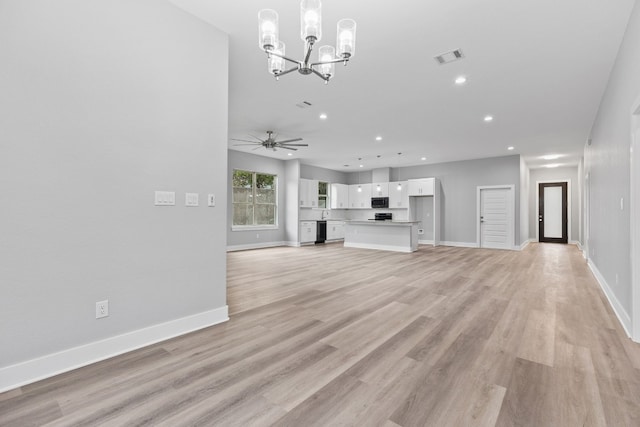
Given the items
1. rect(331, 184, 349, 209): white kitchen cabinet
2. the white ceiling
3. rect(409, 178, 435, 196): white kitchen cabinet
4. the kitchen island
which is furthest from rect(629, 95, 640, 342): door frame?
rect(331, 184, 349, 209): white kitchen cabinet

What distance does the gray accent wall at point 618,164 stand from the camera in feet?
8.73

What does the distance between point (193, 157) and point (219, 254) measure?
96 centimetres

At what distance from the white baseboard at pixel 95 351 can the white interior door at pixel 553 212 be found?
12.9m

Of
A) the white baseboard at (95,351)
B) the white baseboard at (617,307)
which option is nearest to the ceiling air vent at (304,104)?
the white baseboard at (95,351)

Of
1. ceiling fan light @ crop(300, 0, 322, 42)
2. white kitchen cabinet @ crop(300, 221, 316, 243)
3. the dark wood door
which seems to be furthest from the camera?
the dark wood door

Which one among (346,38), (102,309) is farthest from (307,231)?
(346,38)

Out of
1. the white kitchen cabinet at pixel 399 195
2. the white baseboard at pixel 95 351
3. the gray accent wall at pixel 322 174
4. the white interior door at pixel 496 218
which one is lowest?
the white baseboard at pixel 95 351

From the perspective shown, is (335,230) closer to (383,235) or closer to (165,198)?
(383,235)

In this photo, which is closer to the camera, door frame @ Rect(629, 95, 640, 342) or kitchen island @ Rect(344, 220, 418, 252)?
door frame @ Rect(629, 95, 640, 342)

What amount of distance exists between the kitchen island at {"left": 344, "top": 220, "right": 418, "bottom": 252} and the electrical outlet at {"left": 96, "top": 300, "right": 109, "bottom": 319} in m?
6.91

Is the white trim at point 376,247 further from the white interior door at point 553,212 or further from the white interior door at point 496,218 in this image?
the white interior door at point 553,212

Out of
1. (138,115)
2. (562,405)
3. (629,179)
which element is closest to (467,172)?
(629,179)

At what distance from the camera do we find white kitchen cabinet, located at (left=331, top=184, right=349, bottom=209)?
1161 cm

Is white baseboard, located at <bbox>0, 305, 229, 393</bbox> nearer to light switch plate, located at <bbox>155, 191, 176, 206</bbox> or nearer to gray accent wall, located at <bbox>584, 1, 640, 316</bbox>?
light switch plate, located at <bbox>155, 191, 176, 206</bbox>
